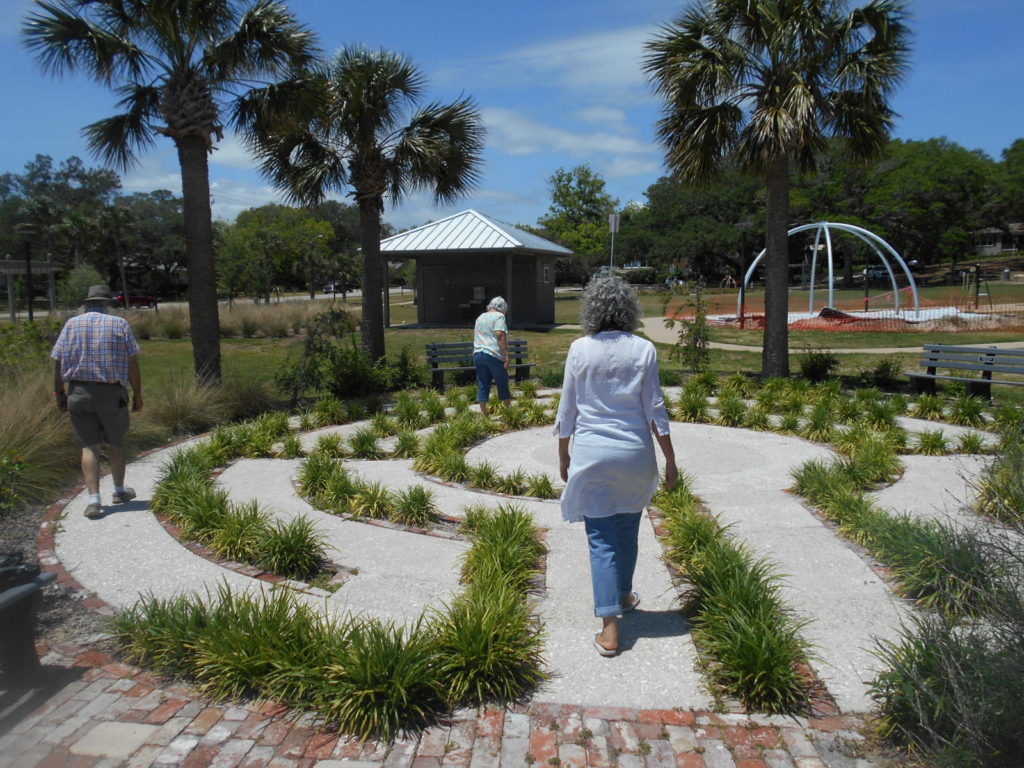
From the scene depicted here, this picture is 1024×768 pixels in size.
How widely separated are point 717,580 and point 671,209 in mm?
61355

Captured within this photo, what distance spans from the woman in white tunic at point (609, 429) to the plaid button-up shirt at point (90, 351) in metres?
4.07

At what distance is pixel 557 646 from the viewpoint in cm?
390

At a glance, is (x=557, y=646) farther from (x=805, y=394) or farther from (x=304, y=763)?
(x=805, y=394)

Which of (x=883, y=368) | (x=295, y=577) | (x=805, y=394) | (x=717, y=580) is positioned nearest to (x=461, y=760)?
(x=717, y=580)

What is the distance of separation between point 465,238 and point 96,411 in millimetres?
20241

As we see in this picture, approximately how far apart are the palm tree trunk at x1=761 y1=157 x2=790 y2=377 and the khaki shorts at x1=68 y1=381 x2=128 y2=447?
9.99m

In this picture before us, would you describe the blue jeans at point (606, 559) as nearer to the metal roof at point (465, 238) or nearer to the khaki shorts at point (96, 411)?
the khaki shorts at point (96, 411)

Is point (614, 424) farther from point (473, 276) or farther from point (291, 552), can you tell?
point (473, 276)

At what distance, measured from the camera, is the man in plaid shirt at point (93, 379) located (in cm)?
600

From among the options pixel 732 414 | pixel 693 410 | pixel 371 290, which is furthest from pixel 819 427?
pixel 371 290

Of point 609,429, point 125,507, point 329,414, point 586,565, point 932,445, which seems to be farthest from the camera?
point 329,414

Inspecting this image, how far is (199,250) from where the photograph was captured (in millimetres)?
11148

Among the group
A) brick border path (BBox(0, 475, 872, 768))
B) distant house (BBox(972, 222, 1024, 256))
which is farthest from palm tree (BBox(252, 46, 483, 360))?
distant house (BBox(972, 222, 1024, 256))

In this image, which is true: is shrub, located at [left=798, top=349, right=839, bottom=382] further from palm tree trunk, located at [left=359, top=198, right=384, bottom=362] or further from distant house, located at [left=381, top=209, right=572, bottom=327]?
distant house, located at [left=381, top=209, right=572, bottom=327]
